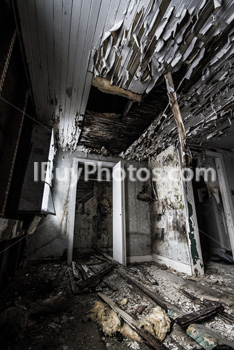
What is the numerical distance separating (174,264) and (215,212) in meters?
2.09

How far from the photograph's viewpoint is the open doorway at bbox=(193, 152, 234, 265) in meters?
3.66

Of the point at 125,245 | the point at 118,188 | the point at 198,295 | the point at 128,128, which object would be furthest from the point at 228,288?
the point at 128,128

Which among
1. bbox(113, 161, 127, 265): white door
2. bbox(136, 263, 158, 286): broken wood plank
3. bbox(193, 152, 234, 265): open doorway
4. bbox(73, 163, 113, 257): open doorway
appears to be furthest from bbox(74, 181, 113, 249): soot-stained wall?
bbox(193, 152, 234, 265): open doorway

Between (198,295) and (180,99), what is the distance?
2.81 m

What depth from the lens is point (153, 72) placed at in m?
1.85

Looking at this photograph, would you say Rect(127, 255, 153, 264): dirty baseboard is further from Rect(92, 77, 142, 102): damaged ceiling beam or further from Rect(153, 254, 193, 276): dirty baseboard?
Rect(92, 77, 142, 102): damaged ceiling beam

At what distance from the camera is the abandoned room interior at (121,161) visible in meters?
1.34

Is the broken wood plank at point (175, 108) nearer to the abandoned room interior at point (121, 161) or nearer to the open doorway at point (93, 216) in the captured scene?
the abandoned room interior at point (121, 161)

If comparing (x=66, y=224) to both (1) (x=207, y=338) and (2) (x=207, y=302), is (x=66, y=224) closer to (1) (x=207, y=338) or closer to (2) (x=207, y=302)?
(2) (x=207, y=302)

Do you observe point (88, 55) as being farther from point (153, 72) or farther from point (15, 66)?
point (15, 66)

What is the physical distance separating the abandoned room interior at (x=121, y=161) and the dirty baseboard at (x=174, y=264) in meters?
0.03

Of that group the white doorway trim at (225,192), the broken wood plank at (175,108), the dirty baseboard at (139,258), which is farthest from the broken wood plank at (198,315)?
the white doorway trim at (225,192)

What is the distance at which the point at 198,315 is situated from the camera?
1.51 metres

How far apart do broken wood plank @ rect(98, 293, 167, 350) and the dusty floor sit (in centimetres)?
6
